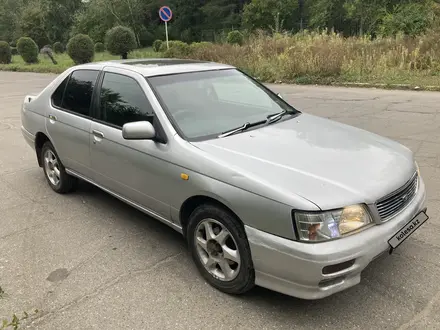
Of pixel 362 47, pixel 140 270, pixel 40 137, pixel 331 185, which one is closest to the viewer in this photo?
pixel 331 185

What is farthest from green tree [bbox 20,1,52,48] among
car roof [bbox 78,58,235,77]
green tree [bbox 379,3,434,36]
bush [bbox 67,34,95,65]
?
car roof [bbox 78,58,235,77]

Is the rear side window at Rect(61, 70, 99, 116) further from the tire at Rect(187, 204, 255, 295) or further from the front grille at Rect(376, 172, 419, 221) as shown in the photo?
the front grille at Rect(376, 172, 419, 221)

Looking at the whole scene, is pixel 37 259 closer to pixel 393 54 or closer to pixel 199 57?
pixel 393 54

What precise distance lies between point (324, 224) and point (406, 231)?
745 mm

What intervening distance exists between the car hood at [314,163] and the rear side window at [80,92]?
5.56ft

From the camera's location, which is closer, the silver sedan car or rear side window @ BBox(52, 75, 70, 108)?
the silver sedan car

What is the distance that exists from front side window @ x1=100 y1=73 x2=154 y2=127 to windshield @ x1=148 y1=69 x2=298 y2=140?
0.52ft

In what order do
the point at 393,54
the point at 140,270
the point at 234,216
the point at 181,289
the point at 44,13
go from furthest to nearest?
the point at 44,13
the point at 393,54
the point at 140,270
the point at 181,289
the point at 234,216

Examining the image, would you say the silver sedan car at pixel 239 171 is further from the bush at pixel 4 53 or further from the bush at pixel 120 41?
the bush at pixel 4 53

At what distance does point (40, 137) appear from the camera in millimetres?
5160

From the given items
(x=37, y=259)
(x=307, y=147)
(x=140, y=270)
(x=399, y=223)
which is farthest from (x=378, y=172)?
(x=37, y=259)

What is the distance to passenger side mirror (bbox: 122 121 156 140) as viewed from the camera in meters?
3.27

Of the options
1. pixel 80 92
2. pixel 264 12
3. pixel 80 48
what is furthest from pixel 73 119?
pixel 264 12

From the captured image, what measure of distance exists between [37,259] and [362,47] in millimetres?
14249
